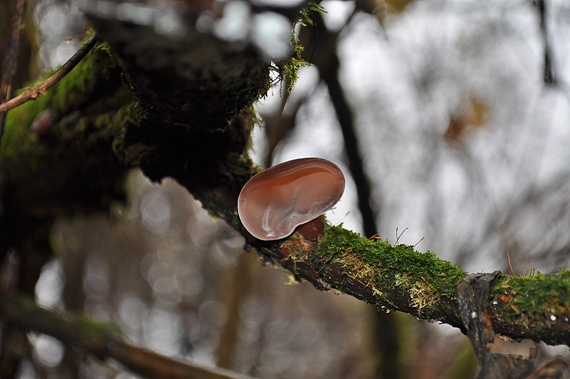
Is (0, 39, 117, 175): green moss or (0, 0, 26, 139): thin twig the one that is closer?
(0, 0, 26, 139): thin twig

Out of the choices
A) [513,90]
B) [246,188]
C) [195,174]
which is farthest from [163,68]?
[513,90]

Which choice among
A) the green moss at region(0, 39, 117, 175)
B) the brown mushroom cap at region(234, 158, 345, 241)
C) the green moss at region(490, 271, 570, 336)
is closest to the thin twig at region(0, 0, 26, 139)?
the green moss at region(0, 39, 117, 175)

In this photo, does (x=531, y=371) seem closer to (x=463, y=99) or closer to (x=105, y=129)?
(x=105, y=129)

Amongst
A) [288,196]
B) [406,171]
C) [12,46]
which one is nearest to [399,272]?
[288,196]

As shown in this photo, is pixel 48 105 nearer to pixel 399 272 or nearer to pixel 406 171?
pixel 399 272

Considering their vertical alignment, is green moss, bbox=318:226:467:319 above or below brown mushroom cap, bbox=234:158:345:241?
below

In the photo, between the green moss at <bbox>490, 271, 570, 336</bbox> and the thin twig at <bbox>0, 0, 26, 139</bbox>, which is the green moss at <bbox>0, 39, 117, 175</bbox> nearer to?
the thin twig at <bbox>0, 0, 26, 139</bbox>
